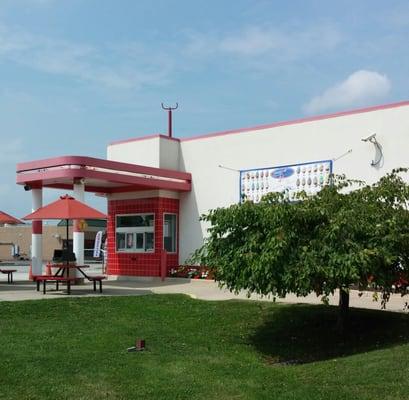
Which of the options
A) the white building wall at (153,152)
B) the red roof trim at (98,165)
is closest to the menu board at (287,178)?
the red roof trim at (98,165)

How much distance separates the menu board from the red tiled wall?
325 cm

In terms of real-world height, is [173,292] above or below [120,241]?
below

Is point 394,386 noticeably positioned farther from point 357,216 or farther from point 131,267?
point 131,267

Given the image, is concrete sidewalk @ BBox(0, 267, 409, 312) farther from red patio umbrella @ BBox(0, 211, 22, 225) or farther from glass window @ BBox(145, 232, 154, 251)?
red patio umbrella @ BBox(0, 211, 22, 225)

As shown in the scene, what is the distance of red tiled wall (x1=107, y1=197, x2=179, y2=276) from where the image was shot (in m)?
23.0

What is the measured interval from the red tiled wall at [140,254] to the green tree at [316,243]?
12.3 m

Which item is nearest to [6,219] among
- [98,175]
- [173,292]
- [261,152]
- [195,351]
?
[98,175]

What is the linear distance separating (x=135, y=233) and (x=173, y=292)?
21.9 feet

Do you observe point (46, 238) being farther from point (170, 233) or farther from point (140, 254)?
point (170, 233)

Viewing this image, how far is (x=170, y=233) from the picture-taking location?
23.6 m

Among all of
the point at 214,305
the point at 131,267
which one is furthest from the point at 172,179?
the point at 214,305

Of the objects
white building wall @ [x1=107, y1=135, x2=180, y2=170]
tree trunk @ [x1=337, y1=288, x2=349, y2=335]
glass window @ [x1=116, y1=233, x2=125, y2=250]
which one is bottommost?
Answer: tree trunk @ [x1=337, y1=288, x2=349, y2=335]

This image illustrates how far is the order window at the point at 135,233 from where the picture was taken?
76.6 ft

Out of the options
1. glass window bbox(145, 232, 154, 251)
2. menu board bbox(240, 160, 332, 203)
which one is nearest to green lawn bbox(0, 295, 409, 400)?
menu board bbox(240, 160, 332, 203)
